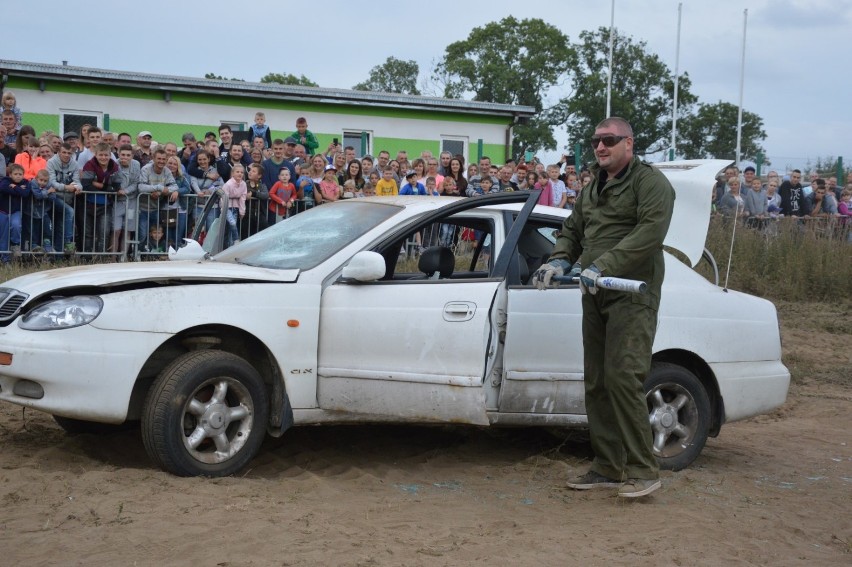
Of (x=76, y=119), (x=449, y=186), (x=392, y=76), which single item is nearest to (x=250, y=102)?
(x=76, y=119)

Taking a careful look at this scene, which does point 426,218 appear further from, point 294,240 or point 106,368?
point 106,368

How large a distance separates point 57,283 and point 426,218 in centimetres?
224

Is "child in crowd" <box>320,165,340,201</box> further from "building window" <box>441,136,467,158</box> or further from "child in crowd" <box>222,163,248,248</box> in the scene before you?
"building window" <box>441,136,467,158</box>

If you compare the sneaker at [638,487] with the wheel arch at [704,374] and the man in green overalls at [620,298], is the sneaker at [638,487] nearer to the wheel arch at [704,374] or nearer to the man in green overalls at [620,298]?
the man in green overalls at [620,298]

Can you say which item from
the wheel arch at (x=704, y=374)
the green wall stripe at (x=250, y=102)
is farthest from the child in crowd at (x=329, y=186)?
the green wall stripe at (x=250, y=102)

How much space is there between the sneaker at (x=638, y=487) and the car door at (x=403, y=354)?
2.94 ft

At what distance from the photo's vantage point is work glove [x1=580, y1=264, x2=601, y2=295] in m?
5.91

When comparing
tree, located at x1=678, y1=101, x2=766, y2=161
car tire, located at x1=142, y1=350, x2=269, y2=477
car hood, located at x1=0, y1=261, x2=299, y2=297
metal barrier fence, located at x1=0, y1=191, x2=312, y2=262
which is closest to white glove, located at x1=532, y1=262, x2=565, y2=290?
car hood, located at x1=0, y1=261, x2=299, y2=297

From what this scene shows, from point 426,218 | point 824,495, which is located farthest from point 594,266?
point 824,495

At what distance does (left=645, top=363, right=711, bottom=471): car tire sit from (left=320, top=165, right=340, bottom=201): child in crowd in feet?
25.5

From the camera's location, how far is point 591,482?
6504mm

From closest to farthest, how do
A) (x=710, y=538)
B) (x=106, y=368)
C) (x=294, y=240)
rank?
(x=710, y=538), (x=106, y=368), (x=294, y=240)

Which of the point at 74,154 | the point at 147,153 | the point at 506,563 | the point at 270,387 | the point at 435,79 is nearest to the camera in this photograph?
the point at 506,563

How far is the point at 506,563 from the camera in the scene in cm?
488
